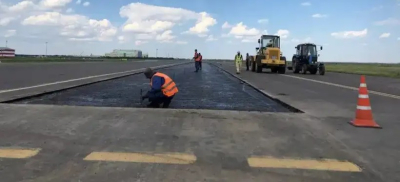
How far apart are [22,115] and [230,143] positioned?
458cm

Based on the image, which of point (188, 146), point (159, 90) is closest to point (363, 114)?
point (188, 146)

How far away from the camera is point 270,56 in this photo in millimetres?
37156

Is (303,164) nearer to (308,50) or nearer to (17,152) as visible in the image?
(17,152)

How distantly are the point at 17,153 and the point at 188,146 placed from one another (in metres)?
2.47

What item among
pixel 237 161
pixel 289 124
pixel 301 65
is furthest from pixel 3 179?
pixel 301 65

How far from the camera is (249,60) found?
4469 centimetres

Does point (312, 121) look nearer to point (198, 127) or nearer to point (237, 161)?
point (198, 127)

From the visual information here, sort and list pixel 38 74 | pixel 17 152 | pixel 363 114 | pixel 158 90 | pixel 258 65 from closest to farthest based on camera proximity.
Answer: pixel 17 152, pixel 363 114, pixel 158 90, pixel 38 74, pixel 258 65

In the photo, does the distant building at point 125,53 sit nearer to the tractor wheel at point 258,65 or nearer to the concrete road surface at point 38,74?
the concrete road surface at point 38,74

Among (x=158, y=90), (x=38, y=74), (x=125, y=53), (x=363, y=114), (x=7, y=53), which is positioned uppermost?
(x=125, y=53)

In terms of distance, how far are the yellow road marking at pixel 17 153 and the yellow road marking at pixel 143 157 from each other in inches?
32.4

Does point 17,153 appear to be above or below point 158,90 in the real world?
below

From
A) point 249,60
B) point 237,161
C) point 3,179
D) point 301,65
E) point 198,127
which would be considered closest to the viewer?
point 3,179

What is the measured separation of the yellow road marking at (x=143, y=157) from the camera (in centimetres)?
574
